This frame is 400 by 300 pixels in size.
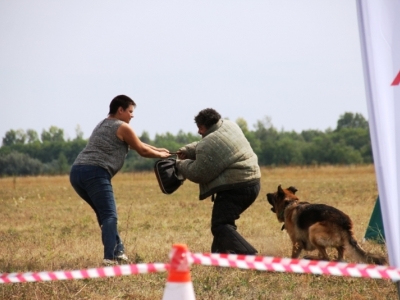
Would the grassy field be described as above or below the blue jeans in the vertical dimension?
below

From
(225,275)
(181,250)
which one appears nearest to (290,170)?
(225,275)

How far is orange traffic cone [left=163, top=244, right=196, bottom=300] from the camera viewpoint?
4.46 metres

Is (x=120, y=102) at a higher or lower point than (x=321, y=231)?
higher

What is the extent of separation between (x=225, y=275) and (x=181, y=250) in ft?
11.5

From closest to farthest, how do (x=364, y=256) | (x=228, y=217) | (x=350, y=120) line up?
(x=364, y=256)
(x=228, y=217)
(x=350, y=120)

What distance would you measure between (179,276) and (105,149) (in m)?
4.53

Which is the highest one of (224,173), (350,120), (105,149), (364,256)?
(350,120)

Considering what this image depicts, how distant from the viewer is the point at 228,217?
8.91m

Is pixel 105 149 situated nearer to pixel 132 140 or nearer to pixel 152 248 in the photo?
pixel 132 140

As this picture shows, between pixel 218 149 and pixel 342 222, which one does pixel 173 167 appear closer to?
pixel 218 149

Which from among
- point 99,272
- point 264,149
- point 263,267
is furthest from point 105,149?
point 264,149

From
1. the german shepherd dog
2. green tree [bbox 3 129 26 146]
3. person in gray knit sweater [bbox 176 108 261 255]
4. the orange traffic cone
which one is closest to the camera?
the orange traffic cone

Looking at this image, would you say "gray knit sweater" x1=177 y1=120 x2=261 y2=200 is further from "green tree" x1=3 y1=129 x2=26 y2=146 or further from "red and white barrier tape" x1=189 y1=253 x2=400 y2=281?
"green tree" x1=3 y1=129 x2=26 y2=146

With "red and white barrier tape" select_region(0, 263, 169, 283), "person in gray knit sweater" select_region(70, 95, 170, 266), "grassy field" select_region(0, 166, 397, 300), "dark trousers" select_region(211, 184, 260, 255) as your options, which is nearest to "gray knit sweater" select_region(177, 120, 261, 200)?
"dark trousers" select_region(211, 184, 260, 255)
